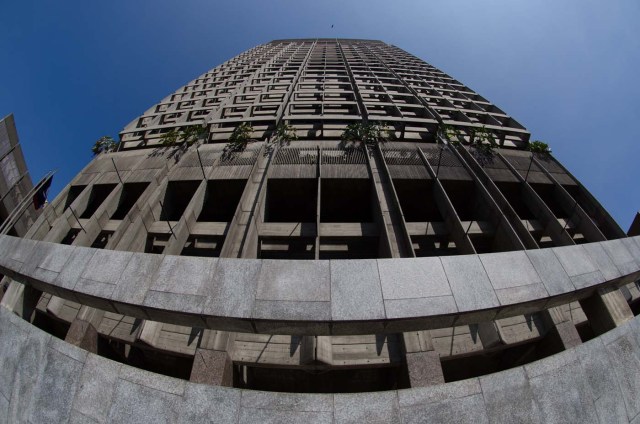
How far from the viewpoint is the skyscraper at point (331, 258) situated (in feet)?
15.5

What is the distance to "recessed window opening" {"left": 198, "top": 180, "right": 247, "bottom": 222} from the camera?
15805 millimetres

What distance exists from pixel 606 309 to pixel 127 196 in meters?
23.8

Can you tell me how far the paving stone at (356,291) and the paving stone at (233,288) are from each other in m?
1.61

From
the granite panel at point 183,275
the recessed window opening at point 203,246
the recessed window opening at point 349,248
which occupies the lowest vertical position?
the recessed window opening at point 203,246

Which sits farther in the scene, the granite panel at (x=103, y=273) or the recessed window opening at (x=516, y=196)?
the recessed window opening at (x=516, y=196)

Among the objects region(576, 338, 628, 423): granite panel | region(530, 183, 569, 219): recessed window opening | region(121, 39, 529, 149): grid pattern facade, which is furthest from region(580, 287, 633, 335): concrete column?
region(121, 39, 529, 149): grid pattern facade

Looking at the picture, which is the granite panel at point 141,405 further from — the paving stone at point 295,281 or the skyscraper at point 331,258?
the paving stone at point 295,281

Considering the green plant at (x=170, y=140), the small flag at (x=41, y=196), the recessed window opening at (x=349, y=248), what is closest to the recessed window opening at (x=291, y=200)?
the recessed window opening at (x=349, y=248)

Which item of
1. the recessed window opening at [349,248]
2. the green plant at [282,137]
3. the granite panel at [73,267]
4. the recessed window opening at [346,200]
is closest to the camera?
the granite panel at [73,267]

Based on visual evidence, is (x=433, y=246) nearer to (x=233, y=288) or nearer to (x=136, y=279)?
(x=233, y=288)

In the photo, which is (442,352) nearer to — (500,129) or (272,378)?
(272,378)

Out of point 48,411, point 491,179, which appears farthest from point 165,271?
point 491,179

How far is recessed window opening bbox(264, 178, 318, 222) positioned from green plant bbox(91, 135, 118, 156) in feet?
52.8

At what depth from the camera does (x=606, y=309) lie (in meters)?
5.66
